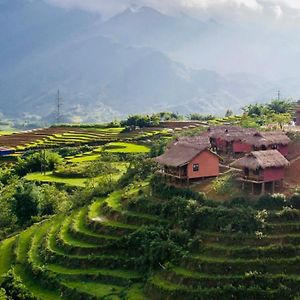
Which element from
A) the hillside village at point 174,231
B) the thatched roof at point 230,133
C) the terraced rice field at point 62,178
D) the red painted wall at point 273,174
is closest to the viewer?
the hillside village at point 174,231

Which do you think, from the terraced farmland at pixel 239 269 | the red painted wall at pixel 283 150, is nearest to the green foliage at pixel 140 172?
the red painted wall at pixel 283 150

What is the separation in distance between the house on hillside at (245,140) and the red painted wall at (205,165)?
3831mm

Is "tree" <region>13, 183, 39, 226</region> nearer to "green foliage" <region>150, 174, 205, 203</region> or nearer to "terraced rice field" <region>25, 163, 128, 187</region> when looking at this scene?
"terraced rice field" <region>25, 163, 128, 187</region>

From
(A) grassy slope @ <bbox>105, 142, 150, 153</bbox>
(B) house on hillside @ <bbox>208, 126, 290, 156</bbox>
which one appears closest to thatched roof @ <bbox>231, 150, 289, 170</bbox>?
(B) house on hillside @ <bbox>208, 126, 290, 156</bbox>

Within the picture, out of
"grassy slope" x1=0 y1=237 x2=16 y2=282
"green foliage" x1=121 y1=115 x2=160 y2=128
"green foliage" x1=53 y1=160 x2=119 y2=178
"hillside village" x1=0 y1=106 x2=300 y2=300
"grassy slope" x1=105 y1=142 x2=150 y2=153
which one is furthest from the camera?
"green foliage" x1=121 y1=115 x2=160 y2=128

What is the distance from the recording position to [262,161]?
31188 mm

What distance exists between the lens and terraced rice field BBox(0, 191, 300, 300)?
25109 mm

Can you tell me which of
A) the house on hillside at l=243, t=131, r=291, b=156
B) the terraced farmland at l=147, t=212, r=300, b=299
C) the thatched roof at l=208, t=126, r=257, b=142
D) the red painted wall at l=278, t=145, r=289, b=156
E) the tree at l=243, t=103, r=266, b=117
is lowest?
the terraced farmland at l=147, t=212, r=300, b=299

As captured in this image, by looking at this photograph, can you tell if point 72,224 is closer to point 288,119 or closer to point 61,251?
point 61,251

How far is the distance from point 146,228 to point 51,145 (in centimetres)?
4672

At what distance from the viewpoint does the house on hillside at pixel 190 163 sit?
34469 mm

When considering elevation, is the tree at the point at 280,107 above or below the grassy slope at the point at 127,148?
above

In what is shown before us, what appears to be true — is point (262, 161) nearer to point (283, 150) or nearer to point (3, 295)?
point (283, 150)

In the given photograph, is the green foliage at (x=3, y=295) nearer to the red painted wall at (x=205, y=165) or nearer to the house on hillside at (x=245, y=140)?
the red painted wall at (x=205, y=165)
